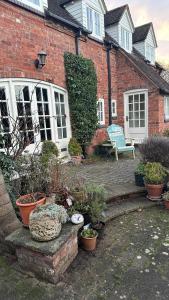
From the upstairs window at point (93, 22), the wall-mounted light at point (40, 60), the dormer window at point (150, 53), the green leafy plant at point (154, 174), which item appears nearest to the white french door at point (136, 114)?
the upstairs window at point (93, 22)

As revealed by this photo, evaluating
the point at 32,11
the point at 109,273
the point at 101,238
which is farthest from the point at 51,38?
the point at 109,273

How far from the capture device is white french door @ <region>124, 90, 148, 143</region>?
9.16 meters

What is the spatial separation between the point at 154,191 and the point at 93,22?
693 cm

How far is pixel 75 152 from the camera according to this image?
264 inches

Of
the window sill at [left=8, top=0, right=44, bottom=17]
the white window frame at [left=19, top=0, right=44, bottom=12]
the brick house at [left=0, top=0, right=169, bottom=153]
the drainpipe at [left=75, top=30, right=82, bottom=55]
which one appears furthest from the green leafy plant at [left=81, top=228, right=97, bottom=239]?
the drainpipe at [left=75, top=30, right=82, bottom=55]

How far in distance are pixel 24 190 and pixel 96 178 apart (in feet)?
6.96

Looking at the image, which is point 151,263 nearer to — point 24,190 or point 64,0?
point 24,190

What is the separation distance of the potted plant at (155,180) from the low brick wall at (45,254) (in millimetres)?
2062

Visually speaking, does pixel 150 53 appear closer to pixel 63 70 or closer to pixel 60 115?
pixel 63 70

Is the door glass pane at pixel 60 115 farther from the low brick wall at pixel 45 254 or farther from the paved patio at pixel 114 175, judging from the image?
the low brick wall at pixel 45 254

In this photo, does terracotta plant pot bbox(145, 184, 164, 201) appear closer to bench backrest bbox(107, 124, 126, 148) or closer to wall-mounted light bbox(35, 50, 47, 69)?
bench backrest bbox(107, 124, 126, 148)

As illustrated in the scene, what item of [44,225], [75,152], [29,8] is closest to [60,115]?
[75,152]

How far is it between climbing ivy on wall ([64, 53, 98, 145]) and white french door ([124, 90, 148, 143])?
8.38 feet

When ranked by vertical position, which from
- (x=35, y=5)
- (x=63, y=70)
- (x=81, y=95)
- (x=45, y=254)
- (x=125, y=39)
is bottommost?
(x=45, y=254)
